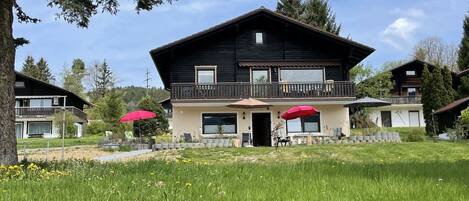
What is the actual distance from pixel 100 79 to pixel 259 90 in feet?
188

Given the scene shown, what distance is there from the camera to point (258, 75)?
27.5 m

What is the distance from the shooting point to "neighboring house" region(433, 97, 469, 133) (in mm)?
31484

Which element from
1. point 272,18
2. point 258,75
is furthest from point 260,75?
point 272,18

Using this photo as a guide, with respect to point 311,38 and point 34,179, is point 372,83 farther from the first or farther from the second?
point 34,179

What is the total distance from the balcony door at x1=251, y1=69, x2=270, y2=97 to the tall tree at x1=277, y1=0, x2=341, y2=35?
19938 millimetres

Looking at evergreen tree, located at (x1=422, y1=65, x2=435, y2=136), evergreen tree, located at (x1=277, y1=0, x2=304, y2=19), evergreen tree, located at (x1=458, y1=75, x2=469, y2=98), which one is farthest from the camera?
evergreen tree, located at (x1=277, y1=0, x2=304, y2=19)

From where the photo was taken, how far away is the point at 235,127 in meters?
26.6

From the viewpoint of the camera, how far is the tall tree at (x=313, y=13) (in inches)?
1822

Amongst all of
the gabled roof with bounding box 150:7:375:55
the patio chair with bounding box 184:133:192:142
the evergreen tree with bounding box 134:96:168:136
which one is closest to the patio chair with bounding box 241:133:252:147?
the patio chair with bounding box 184:133:192:142

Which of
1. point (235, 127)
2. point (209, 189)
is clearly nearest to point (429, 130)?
point (235, 127)

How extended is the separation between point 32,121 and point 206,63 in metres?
32.7

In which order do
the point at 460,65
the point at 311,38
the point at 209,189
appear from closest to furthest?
the point at 209,189
the point at 311,38
the point at 460,65

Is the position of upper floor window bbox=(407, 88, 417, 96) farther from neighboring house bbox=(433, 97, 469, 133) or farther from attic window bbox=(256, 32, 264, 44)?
attic window bbox=(256, 32, 264, 44)

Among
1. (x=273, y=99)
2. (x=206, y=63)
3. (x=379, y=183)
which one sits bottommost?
(x=379, y=183)
